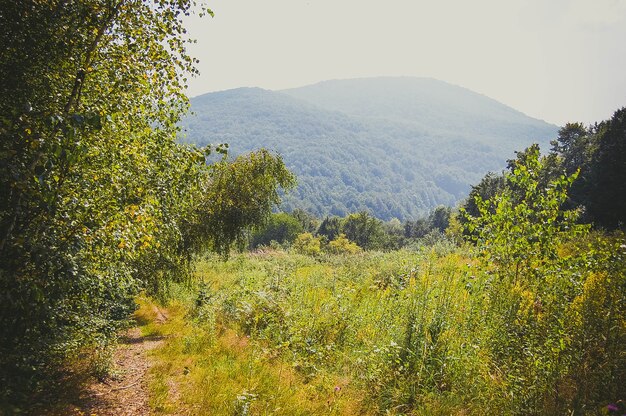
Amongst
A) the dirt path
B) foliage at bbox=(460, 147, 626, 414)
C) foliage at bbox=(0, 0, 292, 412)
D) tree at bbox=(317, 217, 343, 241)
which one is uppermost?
foliage at bbox=(0, 0, 292, 412)

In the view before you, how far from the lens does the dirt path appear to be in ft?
18.4

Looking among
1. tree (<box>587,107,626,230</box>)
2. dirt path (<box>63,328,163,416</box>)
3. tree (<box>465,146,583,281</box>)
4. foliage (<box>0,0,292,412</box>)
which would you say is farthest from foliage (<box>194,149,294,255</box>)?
tree (<box>587,107,626,230</box>)

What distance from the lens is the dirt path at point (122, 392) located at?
18.4ft

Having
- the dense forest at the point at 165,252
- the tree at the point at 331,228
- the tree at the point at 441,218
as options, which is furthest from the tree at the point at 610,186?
the tree at the point at 441,218

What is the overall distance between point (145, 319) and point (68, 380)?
792cm

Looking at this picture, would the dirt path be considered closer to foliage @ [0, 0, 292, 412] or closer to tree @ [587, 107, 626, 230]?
foliage @ [0, 0, 292, 412]

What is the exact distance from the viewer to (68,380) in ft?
20.6

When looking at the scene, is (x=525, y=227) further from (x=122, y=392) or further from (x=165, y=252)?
(x=122, y=392)

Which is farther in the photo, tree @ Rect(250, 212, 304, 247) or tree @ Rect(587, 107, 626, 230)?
tree @ Rect(250, 212, 304, 247)

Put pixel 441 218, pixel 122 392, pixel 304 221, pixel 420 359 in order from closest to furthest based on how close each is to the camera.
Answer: pixel 420 359
pixel 122 392
pixel 441 218
pixel 304 221

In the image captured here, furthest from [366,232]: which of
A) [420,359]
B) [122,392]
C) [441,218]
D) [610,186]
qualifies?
[122,392]

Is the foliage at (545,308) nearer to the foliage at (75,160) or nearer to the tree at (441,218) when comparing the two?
the foliage at (75,160)

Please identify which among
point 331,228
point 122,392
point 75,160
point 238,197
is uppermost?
point 75,160

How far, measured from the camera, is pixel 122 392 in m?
6.43
